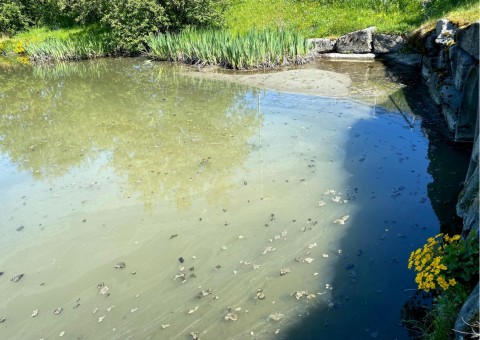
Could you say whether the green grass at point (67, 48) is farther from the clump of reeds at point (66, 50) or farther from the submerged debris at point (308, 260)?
the submerged debris at point (308, 260)

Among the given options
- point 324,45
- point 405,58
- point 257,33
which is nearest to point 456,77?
point 405,58

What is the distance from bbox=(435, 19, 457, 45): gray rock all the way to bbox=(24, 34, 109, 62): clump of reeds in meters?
17.9

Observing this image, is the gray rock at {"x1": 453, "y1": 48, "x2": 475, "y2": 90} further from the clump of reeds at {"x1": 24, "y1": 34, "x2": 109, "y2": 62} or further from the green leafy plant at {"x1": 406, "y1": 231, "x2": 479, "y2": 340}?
the clump of reeds at {"x1": 24, "y1": 34, "x2": 109, "y2": 62}

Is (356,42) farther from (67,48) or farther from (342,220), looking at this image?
(67,48)

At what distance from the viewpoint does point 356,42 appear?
17641mm

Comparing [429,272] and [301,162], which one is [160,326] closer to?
[429,272]

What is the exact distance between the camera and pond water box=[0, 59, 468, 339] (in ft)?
15.2

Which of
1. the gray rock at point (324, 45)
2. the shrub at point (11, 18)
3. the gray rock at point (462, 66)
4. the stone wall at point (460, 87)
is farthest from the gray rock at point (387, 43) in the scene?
the shrub at point (11, 18)

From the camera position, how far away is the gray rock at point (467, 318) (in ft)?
9.46

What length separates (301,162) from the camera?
8086mm

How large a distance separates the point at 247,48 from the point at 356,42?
5.12 metres

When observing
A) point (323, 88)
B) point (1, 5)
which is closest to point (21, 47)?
point (1, 5)

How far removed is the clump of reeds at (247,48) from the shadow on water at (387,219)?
23.3 ft

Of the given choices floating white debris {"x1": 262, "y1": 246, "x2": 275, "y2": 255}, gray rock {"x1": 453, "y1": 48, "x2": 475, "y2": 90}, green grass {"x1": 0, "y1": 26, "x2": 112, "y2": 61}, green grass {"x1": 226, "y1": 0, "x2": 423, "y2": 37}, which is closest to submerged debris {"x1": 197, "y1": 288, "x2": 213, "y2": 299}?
floating white debris {"x1": 262, "y1": 246, "x2": 275, "y2": 255}
